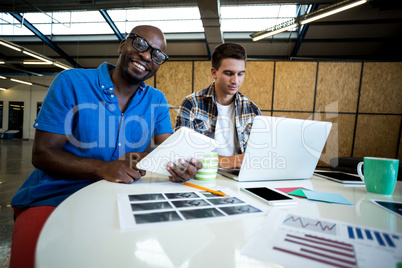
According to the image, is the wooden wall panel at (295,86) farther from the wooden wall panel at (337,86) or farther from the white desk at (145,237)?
the white desk at (145,237)

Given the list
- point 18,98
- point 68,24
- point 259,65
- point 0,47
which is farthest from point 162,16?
point 18,98

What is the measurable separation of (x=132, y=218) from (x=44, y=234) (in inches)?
6.8

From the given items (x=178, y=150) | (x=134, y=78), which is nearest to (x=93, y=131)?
(x=134, y=78)

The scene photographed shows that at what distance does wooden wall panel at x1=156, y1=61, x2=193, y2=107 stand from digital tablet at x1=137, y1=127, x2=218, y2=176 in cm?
435

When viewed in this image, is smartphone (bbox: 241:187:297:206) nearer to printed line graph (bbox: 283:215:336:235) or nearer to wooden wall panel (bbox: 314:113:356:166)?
printed line graph (bbox: 283:215:336:235)

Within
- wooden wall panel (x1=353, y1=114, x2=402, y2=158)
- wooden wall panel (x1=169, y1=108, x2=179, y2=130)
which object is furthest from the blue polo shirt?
wooden wall panel (x1=353, y1=114, x2=402, y2=158)

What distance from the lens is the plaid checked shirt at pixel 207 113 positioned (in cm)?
196

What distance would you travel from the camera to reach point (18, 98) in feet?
47.6

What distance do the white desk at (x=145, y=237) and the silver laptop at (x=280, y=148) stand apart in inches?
12.4

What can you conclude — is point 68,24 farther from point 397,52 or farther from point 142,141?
point 397,52

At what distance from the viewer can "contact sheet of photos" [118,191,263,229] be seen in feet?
1.78

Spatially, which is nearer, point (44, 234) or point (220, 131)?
point (44, 234)

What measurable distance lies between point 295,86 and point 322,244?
5.19 metres

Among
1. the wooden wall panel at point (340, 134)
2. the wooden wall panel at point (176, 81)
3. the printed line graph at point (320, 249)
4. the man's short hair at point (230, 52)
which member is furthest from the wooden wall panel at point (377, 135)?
the printed line graph at point (320, 249)
